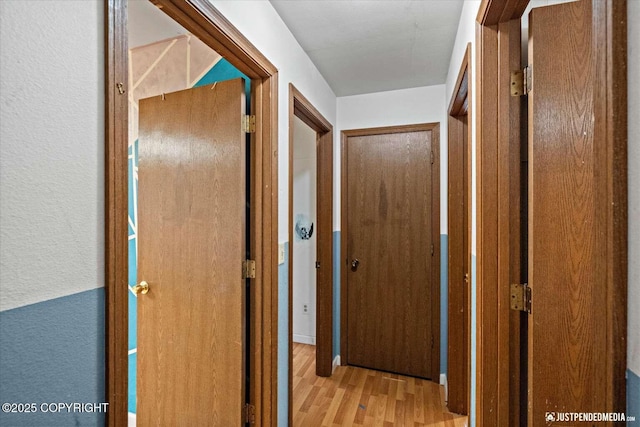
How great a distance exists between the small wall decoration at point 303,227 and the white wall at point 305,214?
27 millimetres

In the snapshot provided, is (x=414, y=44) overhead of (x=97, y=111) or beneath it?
overhead

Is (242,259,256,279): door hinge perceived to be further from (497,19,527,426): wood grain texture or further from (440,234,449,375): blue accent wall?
(440,234,449,375): blue accent wall

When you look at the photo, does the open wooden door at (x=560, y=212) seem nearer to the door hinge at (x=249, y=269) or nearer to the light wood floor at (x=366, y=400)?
the door hinge at (x=249, y=269)

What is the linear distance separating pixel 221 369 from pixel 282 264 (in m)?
0.59

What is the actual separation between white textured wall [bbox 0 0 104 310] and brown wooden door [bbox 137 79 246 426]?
823 millimetres

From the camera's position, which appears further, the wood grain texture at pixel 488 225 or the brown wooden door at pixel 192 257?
the brown wooden door at pixel 192 257

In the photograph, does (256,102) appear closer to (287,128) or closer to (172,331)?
(287,128)

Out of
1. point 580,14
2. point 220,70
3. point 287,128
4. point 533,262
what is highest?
point 220,70

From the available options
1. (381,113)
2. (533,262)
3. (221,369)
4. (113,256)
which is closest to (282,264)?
(221,369)

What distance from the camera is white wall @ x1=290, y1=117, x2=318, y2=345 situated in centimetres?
324

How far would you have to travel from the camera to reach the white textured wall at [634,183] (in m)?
0.38

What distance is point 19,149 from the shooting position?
23.6 inches

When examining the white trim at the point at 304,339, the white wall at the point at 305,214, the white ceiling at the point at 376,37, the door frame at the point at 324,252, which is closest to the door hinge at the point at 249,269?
the door frame at the point at 324,252

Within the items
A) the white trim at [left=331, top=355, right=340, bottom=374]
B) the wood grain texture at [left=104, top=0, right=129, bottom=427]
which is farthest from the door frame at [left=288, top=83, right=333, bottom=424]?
the wood grain texture at [left=104, top=0, right=129, bottom=427]
